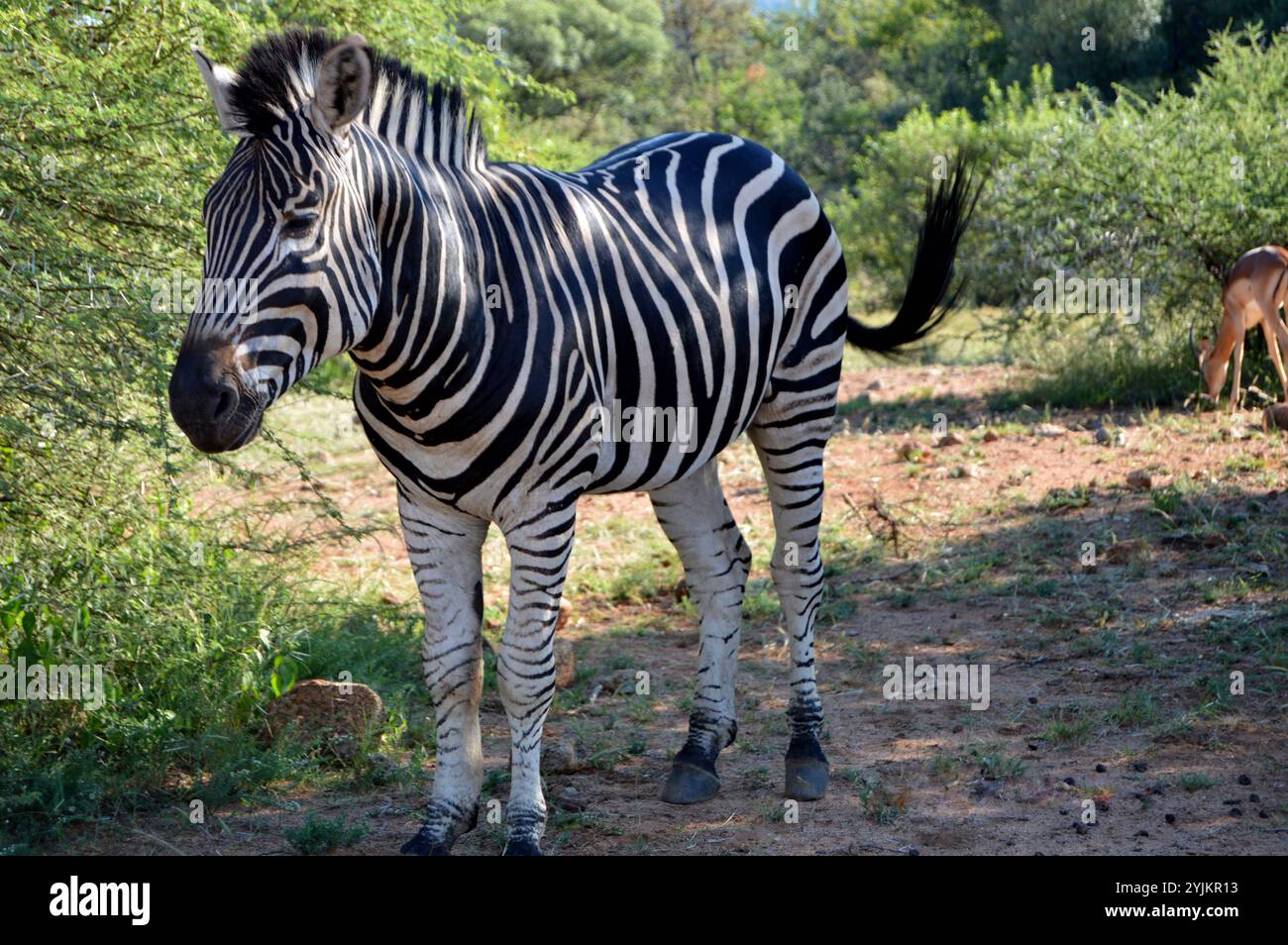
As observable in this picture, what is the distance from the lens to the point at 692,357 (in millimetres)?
4262

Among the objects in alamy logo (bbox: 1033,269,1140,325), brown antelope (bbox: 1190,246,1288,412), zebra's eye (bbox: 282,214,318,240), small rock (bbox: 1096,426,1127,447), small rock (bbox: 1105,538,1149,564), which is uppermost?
alamy logo (bbox: 1033,269,1140,325)

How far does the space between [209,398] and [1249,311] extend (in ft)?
30.0

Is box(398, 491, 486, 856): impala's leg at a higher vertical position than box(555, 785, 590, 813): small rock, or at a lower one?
higher

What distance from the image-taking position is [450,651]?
396 cm

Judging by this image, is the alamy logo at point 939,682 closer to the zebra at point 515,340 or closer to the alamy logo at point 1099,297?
the zebra at point 515,340

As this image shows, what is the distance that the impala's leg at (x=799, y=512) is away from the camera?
15.8 ft

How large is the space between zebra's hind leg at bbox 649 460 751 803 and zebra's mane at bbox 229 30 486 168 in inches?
62.0

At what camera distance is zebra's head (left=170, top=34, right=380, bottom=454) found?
116 inches

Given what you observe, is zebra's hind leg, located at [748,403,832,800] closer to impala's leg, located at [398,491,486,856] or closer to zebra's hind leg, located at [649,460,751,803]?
zebra's hind leg, located at [649,460,751,803]

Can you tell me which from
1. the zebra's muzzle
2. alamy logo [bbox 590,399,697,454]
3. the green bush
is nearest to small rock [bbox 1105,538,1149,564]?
alamy logo [bbox 590,399,697,454]

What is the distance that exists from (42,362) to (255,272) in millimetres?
1787

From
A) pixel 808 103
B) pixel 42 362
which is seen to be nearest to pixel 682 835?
pixel 42 362

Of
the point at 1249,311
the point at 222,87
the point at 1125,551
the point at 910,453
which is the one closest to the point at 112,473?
the point at 222,87
